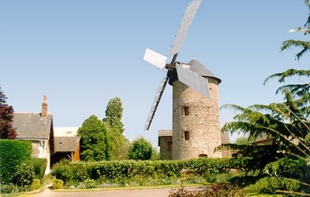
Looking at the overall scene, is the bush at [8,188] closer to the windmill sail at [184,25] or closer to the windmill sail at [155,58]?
the windmill sail at [155,58]

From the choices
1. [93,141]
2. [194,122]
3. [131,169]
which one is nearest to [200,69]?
[194,122]

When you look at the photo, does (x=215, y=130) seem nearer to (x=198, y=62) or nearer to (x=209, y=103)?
(x=209, y=103)

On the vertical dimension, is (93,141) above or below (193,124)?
below

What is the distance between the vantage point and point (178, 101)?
32750mm

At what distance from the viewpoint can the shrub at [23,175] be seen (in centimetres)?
2120

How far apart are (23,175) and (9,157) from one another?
63.1 inches

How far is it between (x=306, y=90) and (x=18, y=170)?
1766cm

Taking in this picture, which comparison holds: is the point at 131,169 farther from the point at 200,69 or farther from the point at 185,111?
the point at 200,69

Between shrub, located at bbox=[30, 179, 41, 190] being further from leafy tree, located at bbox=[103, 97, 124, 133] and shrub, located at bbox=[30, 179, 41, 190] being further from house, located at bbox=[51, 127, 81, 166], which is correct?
leafy tree, located at bbox=[103, 97, 124, 133]

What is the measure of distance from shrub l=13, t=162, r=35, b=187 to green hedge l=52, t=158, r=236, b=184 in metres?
3.00

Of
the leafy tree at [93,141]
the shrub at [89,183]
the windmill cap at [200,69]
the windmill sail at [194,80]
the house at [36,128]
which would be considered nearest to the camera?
the shrub at [89,183]

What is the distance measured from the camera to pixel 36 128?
33.0 meters

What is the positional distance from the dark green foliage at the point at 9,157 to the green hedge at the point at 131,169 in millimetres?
3405

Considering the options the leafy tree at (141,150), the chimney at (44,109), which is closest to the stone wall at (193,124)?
the chimney at (44,109)
